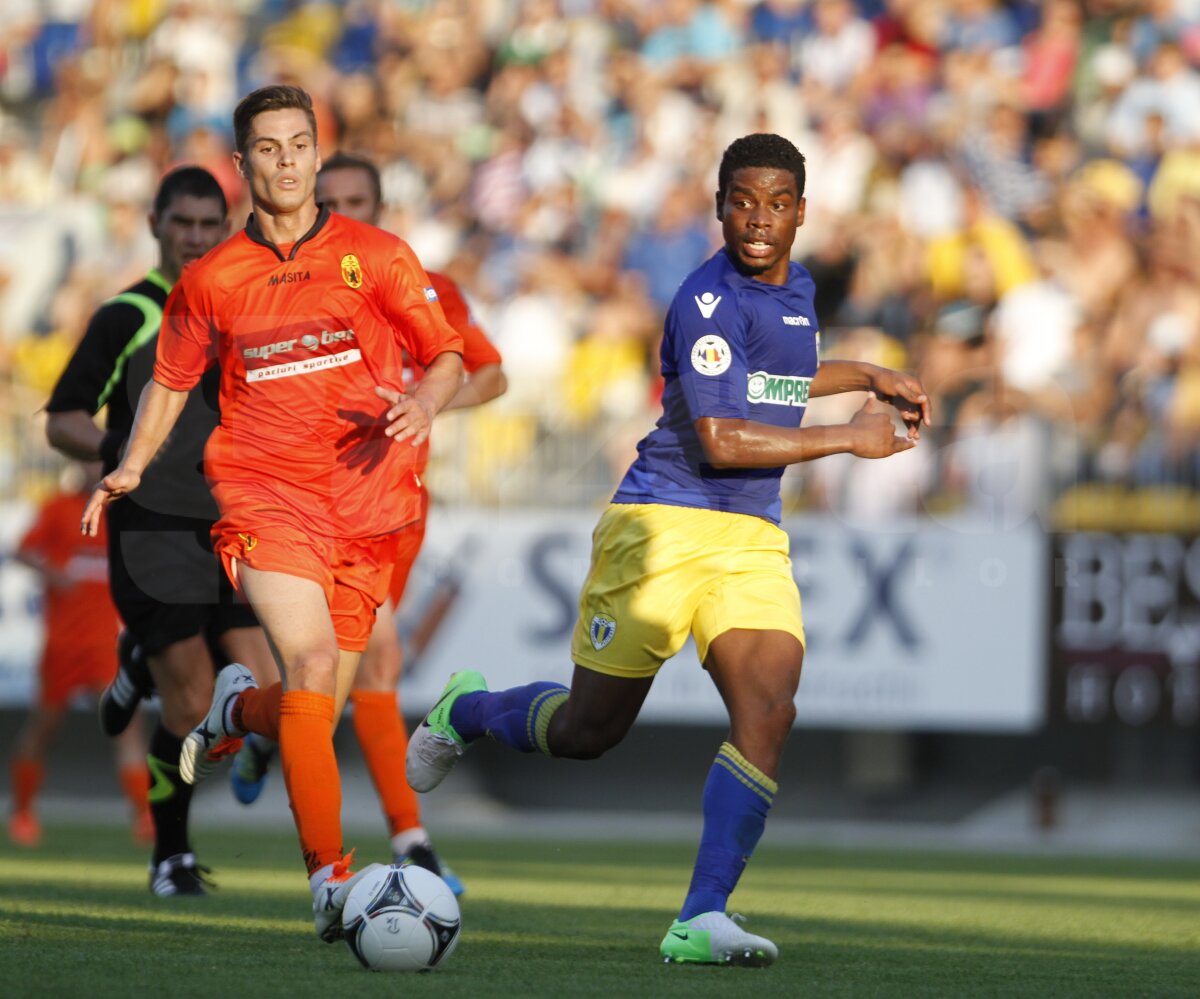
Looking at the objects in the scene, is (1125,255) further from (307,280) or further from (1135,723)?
(307,280)

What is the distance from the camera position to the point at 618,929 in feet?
23.2

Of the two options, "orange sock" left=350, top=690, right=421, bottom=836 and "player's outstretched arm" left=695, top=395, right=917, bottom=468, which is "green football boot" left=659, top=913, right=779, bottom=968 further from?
"orange sock" left=350, top=690, right=421, bottom=836

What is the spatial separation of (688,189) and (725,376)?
34.7ft

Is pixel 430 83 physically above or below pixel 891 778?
above

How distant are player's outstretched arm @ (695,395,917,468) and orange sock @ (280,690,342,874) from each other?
53.4 inches

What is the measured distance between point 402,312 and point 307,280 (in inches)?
12.0

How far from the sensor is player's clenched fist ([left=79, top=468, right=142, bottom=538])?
20.0 feet

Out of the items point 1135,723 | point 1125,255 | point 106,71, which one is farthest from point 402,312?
point 106,71

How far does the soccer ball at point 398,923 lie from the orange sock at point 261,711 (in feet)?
2.51

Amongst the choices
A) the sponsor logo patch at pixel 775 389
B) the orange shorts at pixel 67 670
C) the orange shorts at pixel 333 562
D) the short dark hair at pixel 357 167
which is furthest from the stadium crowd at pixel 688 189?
the orange shorts at pixel 333 562

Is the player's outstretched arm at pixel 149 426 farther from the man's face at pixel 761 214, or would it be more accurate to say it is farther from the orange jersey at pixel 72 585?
the orange jersey at pixel 72 585

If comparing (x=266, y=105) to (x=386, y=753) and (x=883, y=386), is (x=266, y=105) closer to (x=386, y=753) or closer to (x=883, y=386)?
(x=883, y=386)

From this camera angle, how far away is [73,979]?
17.2ft

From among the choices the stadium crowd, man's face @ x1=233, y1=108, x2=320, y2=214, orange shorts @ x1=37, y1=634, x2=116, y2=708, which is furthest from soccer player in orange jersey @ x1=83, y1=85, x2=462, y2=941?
the stadium crowd
